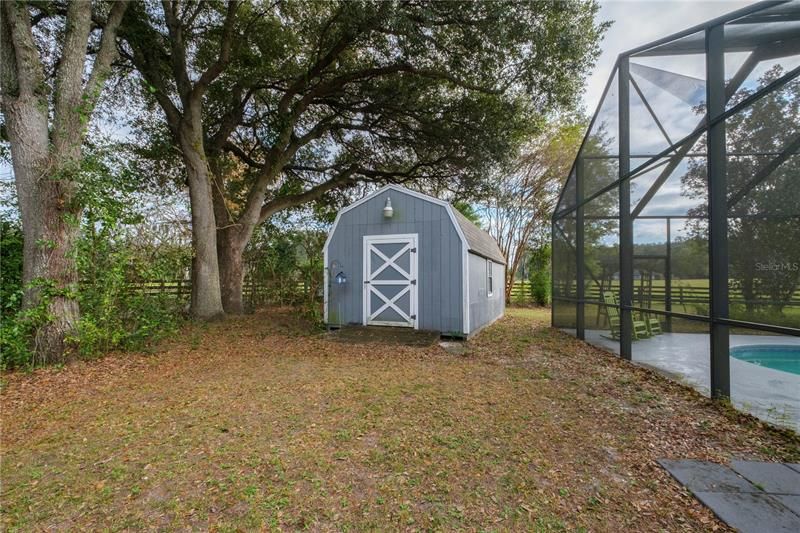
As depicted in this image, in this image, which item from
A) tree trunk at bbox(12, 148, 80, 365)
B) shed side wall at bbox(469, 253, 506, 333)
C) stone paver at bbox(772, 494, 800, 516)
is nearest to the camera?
stone paver at bbox(772, 494, 800, 516)

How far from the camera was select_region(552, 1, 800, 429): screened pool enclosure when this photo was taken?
9.34 feet

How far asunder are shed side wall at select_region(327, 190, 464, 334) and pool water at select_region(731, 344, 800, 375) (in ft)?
12.6

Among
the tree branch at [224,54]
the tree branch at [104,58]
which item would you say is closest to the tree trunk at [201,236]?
the tree branch at [224,54]

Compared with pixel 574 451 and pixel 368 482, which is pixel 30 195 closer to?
pixel 368 482

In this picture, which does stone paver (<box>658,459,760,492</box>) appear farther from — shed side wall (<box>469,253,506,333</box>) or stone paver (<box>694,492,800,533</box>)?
shed side wall (<box>469,253,506,333</box>)

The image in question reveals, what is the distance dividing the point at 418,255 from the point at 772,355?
15.8ft

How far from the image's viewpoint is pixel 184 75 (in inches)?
285

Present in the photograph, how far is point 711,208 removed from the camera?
3418mm

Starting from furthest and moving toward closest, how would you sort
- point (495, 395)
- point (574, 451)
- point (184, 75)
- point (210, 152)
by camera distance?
point (210, 152) < point (184, 75) < point (495, 395) < point (574, 451)

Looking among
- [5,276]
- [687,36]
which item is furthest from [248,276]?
[687,36]

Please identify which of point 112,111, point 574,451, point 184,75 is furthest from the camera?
point 112,111

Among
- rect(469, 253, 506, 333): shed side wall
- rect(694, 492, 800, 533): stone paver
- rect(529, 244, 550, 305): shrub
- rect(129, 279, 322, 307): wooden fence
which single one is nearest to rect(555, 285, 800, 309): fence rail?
rect(694, 492, 800, 533): stone paver

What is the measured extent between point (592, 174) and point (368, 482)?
248 inches

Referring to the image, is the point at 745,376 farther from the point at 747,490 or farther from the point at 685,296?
the point at 747,490
